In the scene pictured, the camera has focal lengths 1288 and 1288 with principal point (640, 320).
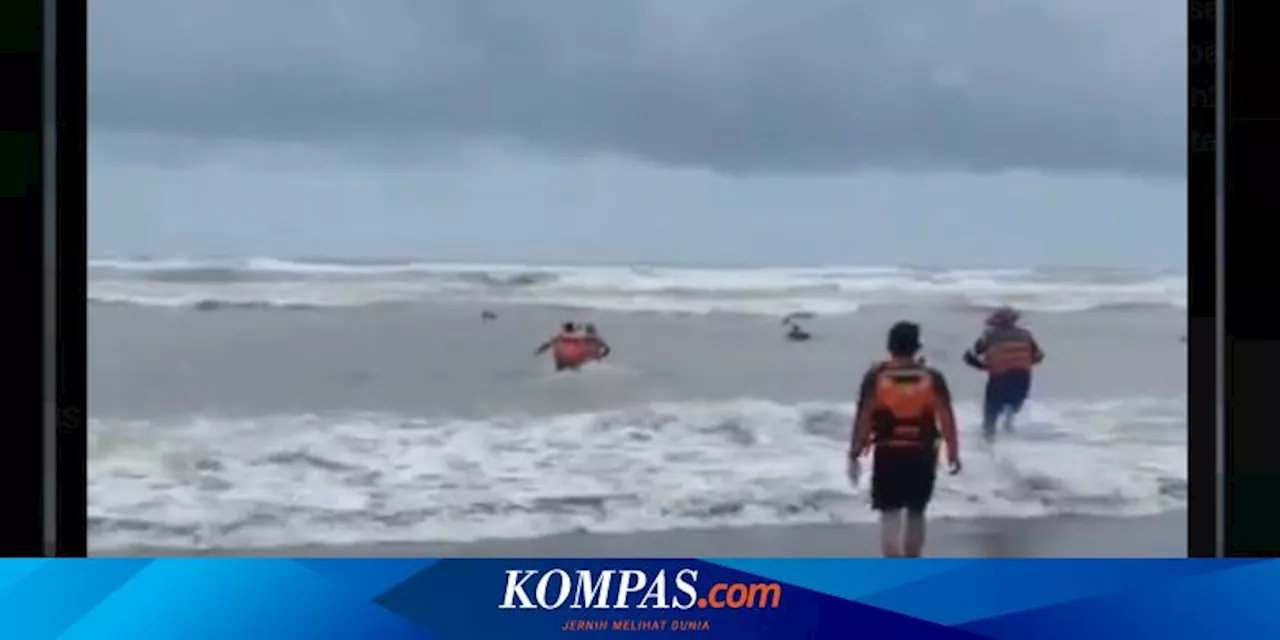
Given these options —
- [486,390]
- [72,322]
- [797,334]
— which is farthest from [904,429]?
[72,322]

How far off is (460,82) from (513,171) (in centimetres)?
19

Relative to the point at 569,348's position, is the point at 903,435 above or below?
below

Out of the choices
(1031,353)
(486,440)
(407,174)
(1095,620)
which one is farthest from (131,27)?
(1095,620)

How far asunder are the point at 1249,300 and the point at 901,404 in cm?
66

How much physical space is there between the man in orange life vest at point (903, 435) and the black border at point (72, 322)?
1436 millimetres

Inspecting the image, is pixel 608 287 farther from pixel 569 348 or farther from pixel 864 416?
pixel 864 416

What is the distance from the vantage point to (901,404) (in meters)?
2.40

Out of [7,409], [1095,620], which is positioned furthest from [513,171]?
[1095,620]

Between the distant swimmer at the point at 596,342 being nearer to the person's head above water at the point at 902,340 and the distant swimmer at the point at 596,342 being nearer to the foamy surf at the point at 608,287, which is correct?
the foamy surf at the point at 608,287

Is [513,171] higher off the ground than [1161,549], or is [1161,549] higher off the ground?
[513,171]

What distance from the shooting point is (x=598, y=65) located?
238 cm

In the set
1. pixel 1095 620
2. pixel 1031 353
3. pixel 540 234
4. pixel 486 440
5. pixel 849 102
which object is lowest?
pixel 1095 620

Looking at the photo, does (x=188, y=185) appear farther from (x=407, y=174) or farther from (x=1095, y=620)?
(x=1095, y=620)

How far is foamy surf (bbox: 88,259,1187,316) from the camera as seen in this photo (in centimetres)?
238
